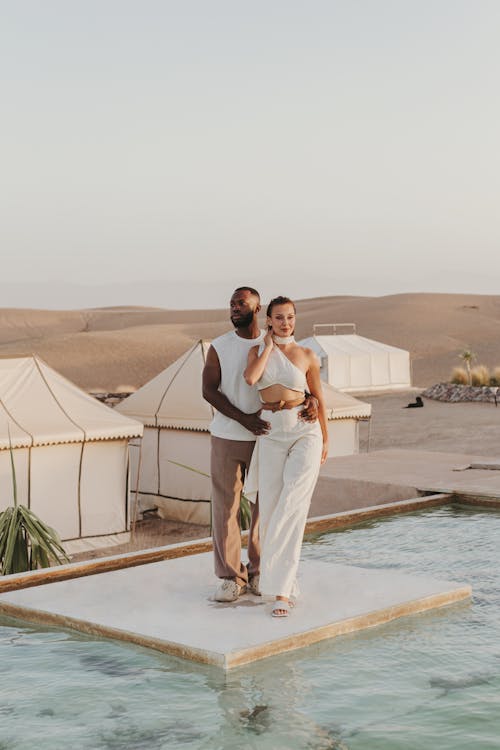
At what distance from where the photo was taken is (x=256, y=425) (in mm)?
5207

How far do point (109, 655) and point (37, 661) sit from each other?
0.32 metres

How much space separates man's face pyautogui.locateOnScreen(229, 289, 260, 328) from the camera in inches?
204

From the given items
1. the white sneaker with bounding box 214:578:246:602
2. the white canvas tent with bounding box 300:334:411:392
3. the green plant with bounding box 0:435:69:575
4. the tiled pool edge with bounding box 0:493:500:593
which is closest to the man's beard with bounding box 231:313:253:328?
the white sneaker with bounding box 214:578:246:602

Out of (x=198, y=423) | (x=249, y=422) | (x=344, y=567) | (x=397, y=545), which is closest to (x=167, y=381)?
(x=198, y=423)

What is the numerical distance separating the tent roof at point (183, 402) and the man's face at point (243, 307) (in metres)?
8.48

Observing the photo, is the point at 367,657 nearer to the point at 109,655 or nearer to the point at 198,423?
the point at 109,655

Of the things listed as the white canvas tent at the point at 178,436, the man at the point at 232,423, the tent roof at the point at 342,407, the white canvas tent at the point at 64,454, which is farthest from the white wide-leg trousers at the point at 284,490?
the tent roof at the point at 342,407

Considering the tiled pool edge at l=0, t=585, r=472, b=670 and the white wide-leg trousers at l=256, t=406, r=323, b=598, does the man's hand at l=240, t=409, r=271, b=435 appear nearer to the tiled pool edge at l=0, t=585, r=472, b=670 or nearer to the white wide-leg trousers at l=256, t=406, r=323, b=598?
the white wide-leg trousers at l=256, t=406, r=323, b=598

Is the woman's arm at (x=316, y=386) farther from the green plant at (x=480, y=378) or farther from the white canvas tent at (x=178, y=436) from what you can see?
the green plant at (x=480, y=378)

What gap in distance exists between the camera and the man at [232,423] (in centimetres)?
523

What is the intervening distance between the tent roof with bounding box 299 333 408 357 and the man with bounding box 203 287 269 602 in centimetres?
2885

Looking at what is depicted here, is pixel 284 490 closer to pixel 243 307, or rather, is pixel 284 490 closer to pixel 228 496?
pixel 228 496

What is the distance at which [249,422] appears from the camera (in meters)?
5.21

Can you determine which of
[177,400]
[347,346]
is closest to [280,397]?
[177,400]
